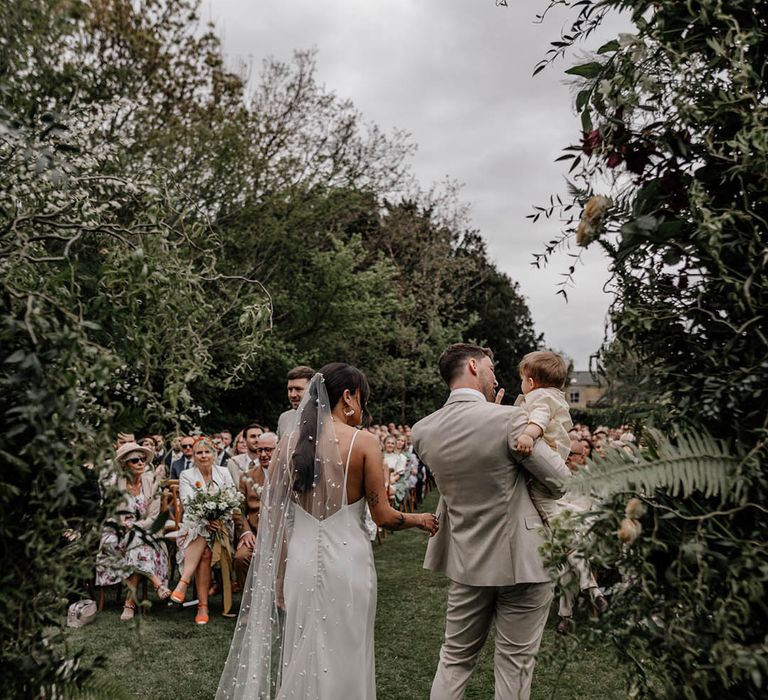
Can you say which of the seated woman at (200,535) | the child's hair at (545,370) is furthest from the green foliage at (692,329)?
the seated woman at (200,535)

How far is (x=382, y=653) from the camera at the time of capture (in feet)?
21.6

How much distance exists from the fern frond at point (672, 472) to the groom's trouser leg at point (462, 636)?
2781mm

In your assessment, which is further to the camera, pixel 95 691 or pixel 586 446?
pixel 586 446

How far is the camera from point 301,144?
2184cm

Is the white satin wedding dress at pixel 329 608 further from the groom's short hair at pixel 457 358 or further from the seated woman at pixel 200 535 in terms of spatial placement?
the seated woman at pixel 200 535

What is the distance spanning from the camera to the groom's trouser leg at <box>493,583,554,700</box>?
4.10 metres

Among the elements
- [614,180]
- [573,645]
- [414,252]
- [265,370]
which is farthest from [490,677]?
[414,252]

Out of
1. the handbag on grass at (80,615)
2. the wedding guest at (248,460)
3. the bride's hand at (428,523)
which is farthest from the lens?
the wedding guest at (248,460)

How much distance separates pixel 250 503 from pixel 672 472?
7.52 metres

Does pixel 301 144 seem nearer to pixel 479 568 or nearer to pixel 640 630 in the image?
pixel 479 568

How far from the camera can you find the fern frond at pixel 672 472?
160 centimetres

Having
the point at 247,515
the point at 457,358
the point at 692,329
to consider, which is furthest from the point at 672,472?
the point at 247,515

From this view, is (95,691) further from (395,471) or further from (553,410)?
(395,471)

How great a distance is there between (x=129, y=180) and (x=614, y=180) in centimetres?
133
